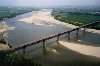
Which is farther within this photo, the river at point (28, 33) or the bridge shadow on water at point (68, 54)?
the river at point (28, 33)

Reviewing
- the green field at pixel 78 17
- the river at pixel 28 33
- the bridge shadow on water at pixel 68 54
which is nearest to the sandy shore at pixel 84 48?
the bridge shadow on water at pixel 68 54

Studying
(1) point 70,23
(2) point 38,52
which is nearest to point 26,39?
(2) point 38,52

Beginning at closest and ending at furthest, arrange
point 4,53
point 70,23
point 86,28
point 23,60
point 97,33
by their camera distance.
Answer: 1. point 23,60
2. point 4,53
3. point 97,33
4. point 86,28
5. point 70,23

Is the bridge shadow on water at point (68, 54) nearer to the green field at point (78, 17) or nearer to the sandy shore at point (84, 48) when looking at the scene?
the sandy shore at point (84, 48)

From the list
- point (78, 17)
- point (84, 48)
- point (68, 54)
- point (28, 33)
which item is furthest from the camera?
point (78, 17)

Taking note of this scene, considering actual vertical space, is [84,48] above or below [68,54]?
above

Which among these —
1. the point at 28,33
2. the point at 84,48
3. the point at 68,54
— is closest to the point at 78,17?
the point at 28,33

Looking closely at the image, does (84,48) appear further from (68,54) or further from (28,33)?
(28,33)

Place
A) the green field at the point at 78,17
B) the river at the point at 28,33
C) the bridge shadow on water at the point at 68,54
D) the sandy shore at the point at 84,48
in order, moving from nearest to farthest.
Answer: the bridge shadow on water at the point at 68,54 → the sandy shore at the point at 84,48 → the river at the point at 28,33 → the green field at the point at 78,17

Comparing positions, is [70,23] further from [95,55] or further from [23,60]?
[23,60]

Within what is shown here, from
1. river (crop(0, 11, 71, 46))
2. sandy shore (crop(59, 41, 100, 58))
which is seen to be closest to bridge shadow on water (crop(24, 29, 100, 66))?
sandy shore (crop(59, 41, 100, 58))

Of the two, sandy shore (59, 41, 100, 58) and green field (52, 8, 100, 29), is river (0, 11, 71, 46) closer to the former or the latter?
sandy shore (59, 41, 100, 58)
